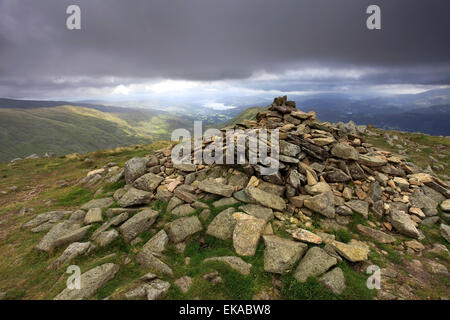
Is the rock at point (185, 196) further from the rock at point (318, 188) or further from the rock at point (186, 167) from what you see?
the rock at point (318, 188)

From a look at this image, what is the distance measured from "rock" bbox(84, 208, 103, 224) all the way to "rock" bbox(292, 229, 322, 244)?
1266 centimetres

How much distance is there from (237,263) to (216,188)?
590 cm

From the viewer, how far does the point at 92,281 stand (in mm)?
8633

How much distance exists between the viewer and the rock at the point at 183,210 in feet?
43.0

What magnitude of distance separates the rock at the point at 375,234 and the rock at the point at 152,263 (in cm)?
1143

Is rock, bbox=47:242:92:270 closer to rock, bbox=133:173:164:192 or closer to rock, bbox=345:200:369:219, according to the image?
rock, bbox=133:173:164:192

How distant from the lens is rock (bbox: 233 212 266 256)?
1030 centimetres

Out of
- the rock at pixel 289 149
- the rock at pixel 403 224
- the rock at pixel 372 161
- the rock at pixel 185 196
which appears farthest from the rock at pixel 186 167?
the rock at pixel 403 224

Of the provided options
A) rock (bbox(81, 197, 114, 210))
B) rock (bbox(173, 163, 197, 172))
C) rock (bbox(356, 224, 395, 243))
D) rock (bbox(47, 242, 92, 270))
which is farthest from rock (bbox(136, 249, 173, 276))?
rock (bbox(356, 224, 395, 243))

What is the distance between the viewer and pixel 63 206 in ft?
58.5

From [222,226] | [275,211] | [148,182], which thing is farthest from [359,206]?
[148,182]

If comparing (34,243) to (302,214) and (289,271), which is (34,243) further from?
(302,214)

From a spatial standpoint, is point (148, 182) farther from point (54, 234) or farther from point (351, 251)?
point (351, 251)
